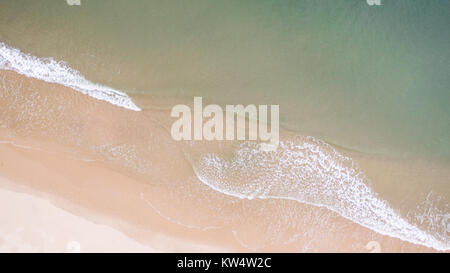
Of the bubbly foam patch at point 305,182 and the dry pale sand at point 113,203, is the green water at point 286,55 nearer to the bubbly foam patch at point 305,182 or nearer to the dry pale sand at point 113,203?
the bubbly foam patch at point 305,182

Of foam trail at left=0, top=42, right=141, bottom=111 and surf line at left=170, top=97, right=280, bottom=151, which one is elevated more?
foam trail at left=0, top=42, right=141, bottom=111

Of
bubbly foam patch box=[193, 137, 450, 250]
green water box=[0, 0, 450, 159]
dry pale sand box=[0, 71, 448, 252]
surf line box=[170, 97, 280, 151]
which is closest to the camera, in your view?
dry pale sand box=[0, 71, 448, 252]

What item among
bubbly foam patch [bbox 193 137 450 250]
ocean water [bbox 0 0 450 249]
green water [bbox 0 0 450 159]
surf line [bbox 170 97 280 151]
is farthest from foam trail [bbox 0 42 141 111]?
bubbly foam patch [bbox 193 137 450 250]

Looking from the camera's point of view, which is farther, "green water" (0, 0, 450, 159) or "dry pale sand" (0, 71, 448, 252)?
"green water" (0, 0, 450, 159)

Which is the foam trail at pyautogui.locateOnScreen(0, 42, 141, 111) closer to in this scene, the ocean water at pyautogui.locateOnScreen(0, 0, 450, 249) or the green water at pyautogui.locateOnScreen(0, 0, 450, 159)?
the ocean water at pyautogui.locateOnScreen(0, 0, 450, 249)

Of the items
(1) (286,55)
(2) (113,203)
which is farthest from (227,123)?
(2) (113,203)

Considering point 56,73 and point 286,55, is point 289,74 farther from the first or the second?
point 56,73
